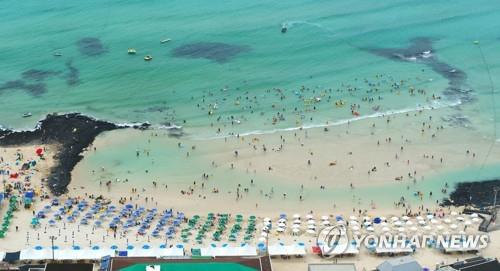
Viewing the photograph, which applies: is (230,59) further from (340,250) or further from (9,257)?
(9,257)

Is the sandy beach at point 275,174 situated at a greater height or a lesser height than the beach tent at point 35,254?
greater

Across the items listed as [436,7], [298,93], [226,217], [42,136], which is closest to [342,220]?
[226,217]

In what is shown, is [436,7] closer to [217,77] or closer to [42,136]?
[217,77]

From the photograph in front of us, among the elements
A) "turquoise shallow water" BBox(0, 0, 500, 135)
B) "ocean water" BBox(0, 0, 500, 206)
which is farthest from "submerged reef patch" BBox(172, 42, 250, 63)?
"turquoise shallow water" BBox(0, 0, 500, 135)

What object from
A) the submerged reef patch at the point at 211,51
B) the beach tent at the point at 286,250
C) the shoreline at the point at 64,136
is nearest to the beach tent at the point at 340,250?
the beach tent at the point at 286,250

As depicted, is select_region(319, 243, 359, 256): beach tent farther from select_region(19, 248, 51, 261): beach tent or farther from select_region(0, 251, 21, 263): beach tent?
select_region(0, 251, 21, 263): beach tent

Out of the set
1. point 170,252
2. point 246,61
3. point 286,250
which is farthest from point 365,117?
point 170,252

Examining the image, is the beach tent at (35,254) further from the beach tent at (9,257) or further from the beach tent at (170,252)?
the beach tent at (170,252)
